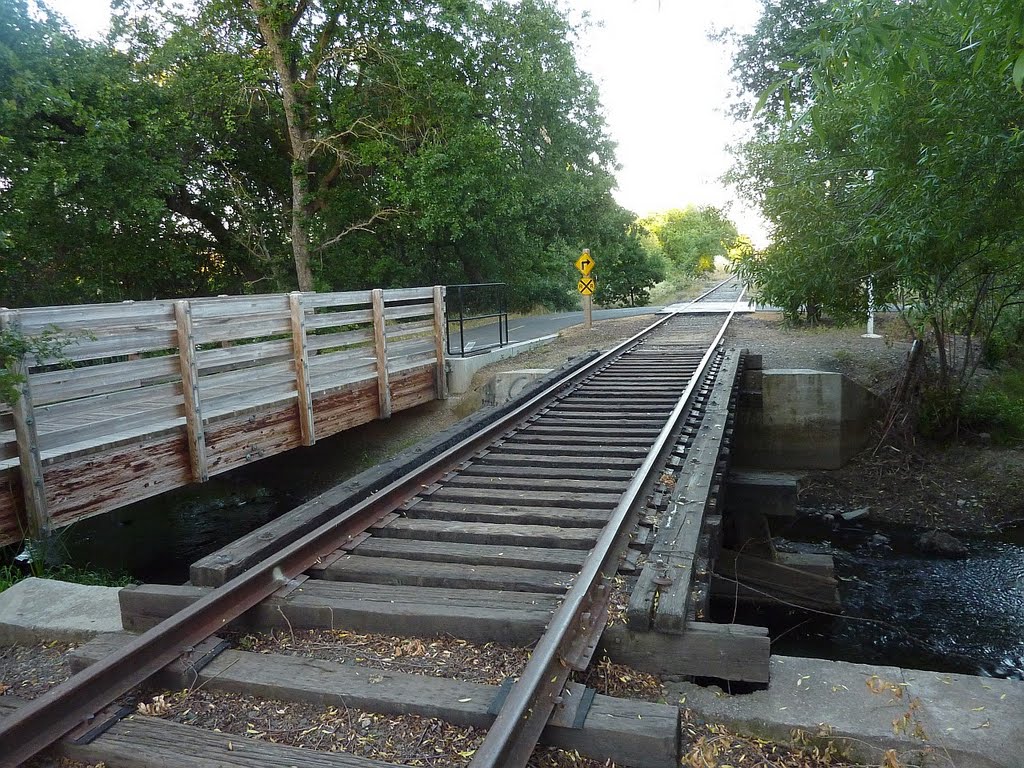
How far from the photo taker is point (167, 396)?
6.66m

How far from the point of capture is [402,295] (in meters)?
10.1

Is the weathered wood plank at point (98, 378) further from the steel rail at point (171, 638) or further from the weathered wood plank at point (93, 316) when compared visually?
the steel rail at point (171, 638)

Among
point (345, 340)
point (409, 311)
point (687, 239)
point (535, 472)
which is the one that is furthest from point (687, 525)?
point (687, 239)

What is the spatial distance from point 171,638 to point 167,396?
416 centimetres

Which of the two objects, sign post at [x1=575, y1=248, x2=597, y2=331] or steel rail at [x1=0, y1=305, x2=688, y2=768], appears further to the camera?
sign post at [x1=575, y1=248, x2=597, y2=331]

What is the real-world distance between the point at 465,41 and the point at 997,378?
1348 centimetres

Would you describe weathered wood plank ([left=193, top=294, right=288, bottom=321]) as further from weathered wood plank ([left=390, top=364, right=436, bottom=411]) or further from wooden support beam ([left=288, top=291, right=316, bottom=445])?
weathered wood plank ([left=390, top=364, right=436, bottom=411])

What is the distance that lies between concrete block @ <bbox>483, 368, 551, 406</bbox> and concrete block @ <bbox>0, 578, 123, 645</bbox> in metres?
7.11

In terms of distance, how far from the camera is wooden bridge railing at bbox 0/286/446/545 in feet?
18.2

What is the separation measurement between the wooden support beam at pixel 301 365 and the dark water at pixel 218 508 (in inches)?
77.2

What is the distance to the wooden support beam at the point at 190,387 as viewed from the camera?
6.71 m

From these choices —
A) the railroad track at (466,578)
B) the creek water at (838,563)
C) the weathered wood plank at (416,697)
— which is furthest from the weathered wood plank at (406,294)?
the weathered wood plank at (416,697)

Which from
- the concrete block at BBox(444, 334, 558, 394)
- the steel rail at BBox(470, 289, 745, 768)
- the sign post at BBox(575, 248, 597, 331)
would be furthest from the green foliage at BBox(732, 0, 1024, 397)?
the sign post at BBox(575, 248, 597, 331)

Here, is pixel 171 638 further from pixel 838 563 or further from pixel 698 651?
pixel 838 563
